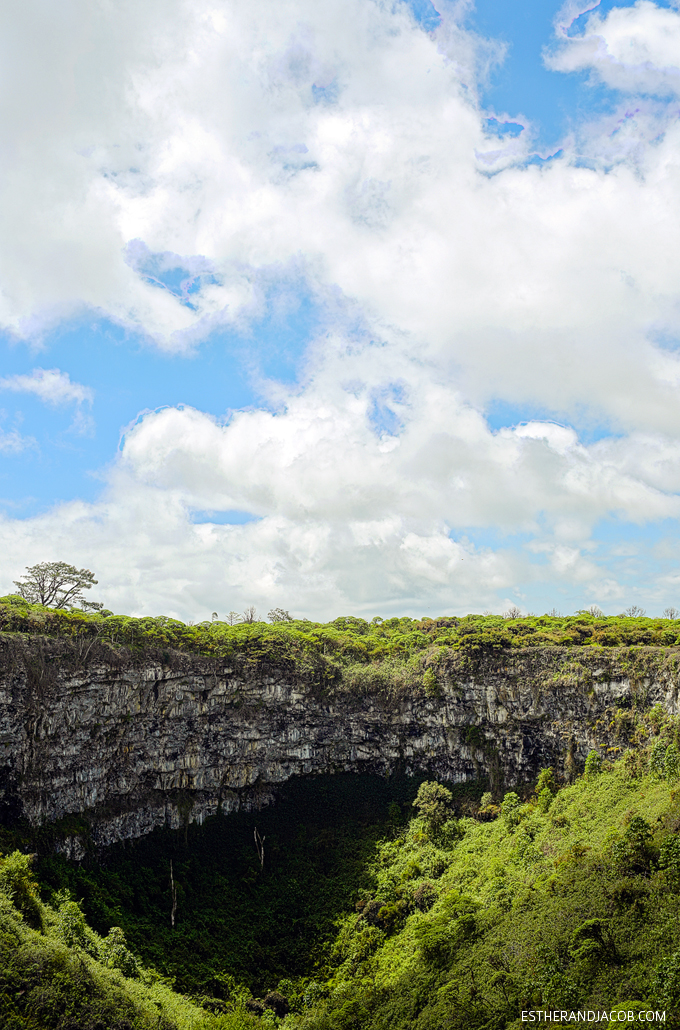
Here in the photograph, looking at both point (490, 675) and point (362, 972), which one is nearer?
point (362, 972)

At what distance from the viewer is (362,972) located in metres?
45.6

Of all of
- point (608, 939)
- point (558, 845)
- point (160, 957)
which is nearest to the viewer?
point (608, 939)

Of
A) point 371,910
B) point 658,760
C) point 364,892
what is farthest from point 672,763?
point 364,892

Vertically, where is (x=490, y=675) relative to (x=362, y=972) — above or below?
above

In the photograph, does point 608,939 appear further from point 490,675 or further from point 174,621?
point 174,621

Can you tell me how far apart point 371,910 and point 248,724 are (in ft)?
70.2

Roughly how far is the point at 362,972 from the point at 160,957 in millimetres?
14942

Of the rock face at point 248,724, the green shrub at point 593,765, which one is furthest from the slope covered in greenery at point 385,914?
the rock face at point 248,724

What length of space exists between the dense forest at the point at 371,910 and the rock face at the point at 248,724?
7.94ft

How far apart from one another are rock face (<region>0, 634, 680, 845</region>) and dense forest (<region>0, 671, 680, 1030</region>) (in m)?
2.42

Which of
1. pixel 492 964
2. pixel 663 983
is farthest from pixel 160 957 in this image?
pixel 663 983

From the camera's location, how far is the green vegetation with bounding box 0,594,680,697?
58.4 metres

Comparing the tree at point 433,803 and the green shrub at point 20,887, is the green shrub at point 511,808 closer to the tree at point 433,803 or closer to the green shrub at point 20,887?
the tree at point 433,803

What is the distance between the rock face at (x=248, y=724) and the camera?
171ft
